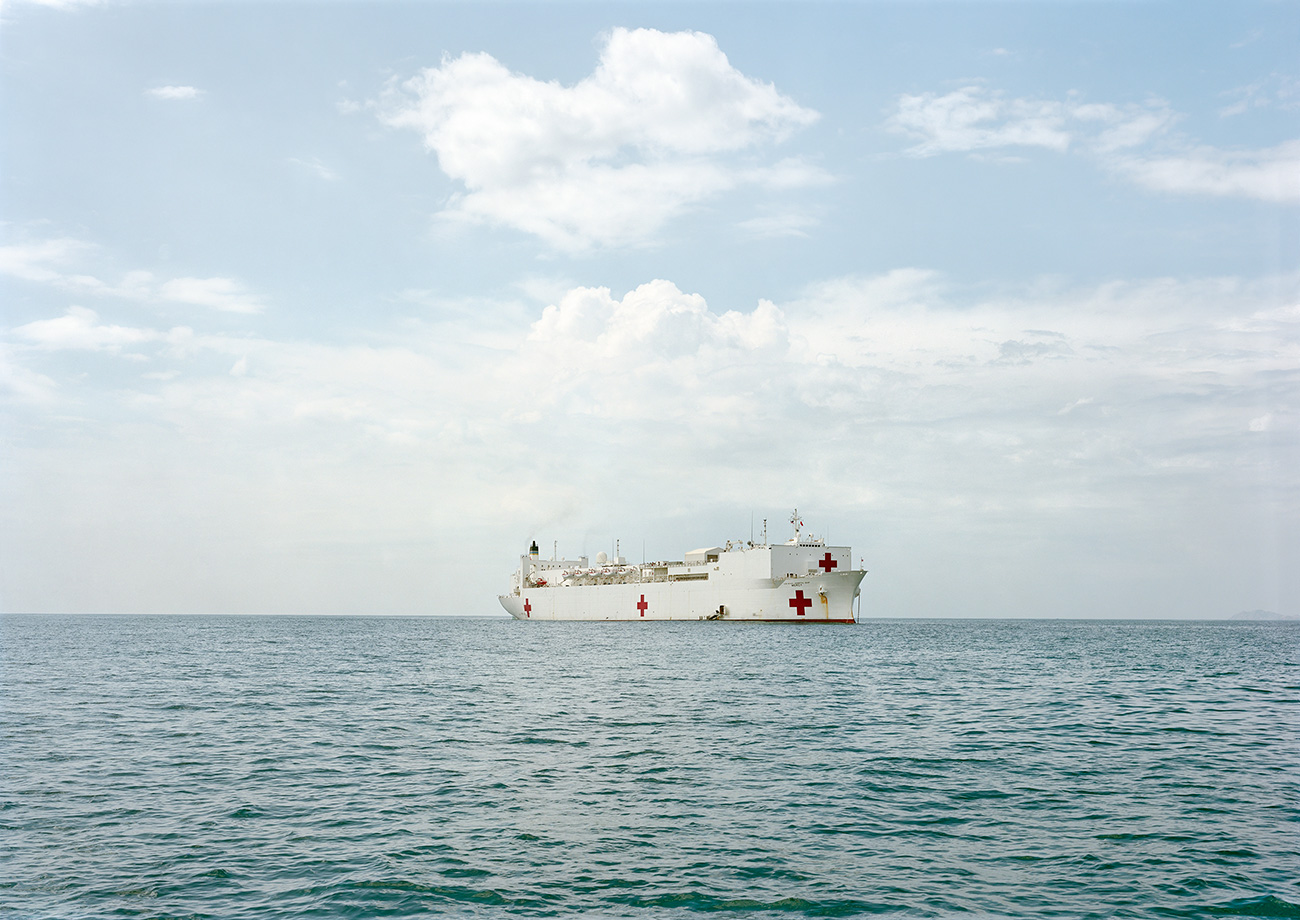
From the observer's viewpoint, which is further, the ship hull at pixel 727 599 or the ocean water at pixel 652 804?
the ship hull at pixel 727 599

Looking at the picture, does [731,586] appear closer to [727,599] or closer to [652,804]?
[727,599]

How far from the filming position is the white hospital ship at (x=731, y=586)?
63281 millimetres

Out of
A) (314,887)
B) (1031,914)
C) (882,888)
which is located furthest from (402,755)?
(1031,914)

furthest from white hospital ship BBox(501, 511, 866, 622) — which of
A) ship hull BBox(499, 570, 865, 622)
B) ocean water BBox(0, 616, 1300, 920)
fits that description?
ocean water BBox(0, 616, 1300, 920)

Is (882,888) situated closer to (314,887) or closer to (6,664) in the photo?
(314,887)

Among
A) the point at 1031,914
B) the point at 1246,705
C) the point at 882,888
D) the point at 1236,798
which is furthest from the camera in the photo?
the point at 1246,705

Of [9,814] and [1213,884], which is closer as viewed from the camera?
[1213,884]

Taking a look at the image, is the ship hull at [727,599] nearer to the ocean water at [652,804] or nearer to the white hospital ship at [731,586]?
the white hospital ship at [731,586]

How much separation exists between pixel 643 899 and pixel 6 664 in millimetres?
44709

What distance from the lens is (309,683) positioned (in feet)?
97.6

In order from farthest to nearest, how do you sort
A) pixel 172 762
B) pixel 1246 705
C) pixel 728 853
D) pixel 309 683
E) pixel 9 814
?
pixel 309 683 < pixel 1246 705 < pixel 172 762 < pixel 9 814 < pixel 728 853

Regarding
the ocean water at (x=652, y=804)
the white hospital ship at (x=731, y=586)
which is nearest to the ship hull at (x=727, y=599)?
the white hospital ship at (x=731, y=586)

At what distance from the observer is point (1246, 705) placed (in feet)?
76.8

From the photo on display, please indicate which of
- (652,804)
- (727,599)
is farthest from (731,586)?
(652,804)
